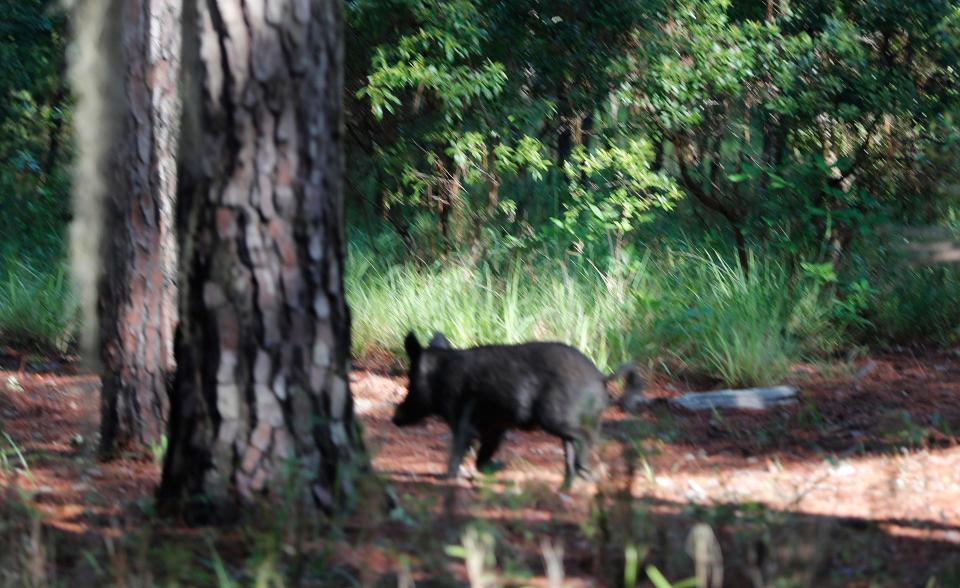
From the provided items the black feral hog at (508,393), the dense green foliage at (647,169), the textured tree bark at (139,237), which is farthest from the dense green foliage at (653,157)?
the textured tree bark at (139,237)

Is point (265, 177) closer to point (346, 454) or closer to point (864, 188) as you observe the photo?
point (346, 454)

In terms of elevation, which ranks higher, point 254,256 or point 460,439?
point 254,256

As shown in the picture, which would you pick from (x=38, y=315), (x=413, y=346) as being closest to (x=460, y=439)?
(x=413, y=346)

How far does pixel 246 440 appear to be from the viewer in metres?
5.13

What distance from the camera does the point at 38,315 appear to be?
1170 cm

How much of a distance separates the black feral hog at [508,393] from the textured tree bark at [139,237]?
1.47 m

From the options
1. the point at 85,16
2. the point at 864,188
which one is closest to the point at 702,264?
the point at 864,188

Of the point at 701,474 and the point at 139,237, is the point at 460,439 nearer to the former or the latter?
the point at 701,474

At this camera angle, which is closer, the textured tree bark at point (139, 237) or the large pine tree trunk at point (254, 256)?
the large pine tree trunk at point (254, 256)

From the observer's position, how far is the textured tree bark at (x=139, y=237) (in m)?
7.08

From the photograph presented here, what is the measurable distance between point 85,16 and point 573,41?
5.84 metres

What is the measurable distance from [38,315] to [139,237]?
201 inches

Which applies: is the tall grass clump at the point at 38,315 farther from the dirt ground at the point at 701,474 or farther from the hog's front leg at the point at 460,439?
the hog's front leg at the point at 460,439

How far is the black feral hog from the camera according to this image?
21.4ft
